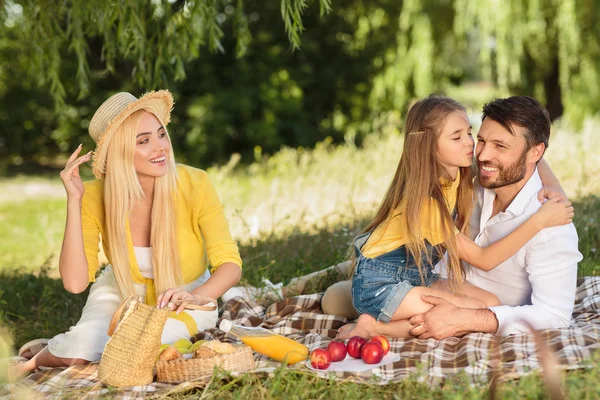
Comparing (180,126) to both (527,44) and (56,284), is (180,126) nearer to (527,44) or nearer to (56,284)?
(527,44)

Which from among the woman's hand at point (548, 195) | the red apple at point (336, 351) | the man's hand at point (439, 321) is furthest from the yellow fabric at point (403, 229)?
the red apple at point (336, 351)

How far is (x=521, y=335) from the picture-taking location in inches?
143

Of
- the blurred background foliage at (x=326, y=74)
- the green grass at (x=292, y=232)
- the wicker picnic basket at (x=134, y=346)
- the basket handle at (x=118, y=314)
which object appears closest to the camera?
the green grass at (x=292, y=232)

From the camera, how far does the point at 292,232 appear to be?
21.0 feet

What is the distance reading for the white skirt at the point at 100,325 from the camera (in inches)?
149

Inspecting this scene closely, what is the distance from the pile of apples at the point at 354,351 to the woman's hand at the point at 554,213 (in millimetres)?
936

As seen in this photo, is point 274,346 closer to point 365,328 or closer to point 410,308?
point 365,328

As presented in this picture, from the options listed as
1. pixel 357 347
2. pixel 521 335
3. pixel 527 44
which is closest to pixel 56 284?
pixel 357 347

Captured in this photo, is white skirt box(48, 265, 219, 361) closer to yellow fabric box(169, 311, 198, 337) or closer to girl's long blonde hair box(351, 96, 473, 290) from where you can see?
yellow fabric box(169, 311, 198, 337)

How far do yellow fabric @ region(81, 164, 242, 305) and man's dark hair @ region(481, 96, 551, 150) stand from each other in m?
1.47

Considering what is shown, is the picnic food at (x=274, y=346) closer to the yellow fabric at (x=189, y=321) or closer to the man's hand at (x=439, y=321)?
the yellow fabric at (x=189, y=321)

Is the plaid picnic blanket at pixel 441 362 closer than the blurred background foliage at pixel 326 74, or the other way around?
the plaid picnic blanket at pixel 441 362

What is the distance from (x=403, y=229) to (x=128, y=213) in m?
1.39

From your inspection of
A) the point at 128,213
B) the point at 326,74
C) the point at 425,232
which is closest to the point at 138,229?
the point at 128,213
